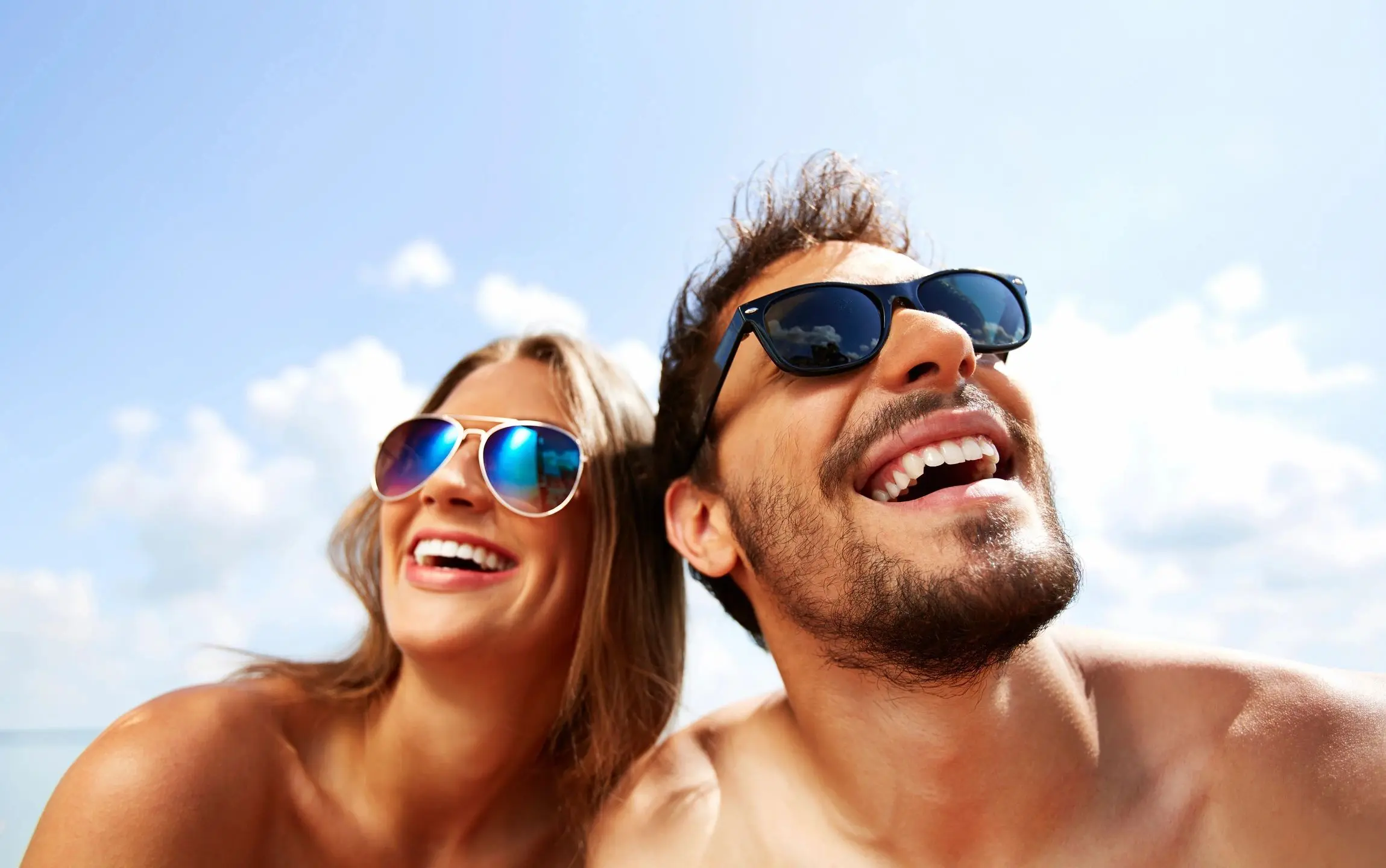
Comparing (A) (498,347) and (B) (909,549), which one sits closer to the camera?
(B) (909,549)

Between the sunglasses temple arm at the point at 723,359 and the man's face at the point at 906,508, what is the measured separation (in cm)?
10

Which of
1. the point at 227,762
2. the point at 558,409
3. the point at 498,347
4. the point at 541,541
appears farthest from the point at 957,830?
the point at 498,347

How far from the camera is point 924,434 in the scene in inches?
103

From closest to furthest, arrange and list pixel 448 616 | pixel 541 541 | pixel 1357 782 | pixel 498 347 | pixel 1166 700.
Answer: pixel 1357 782 → pixel 1166 700 → pixel 448 616 → pixel 541 541 → pixel 498 347

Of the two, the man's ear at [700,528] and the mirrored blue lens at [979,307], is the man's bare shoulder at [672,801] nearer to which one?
the man's ear at [700,528]

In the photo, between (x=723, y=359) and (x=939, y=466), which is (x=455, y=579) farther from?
(x=939, y=466)

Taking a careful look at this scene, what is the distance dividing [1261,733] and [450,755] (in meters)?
2.78

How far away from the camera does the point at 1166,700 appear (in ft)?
9.03

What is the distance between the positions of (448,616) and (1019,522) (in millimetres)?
1964

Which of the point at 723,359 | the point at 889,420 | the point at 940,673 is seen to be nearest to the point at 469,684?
the point at 723,359

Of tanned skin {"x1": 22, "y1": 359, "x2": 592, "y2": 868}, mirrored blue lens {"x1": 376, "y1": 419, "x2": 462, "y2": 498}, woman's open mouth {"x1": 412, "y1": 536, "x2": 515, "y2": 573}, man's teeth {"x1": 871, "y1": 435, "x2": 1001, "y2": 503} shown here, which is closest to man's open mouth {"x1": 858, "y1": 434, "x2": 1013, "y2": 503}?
man's teeth {"x1": 871, "y1": 435, "x2": 1001, "y2": 503}

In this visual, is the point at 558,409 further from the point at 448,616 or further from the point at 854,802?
the point at 854,802

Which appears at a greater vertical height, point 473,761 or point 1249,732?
point 473,761

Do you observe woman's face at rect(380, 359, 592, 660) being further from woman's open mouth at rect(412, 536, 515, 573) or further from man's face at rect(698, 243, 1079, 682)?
man's face at rect(698, 243, 1079, 682)
